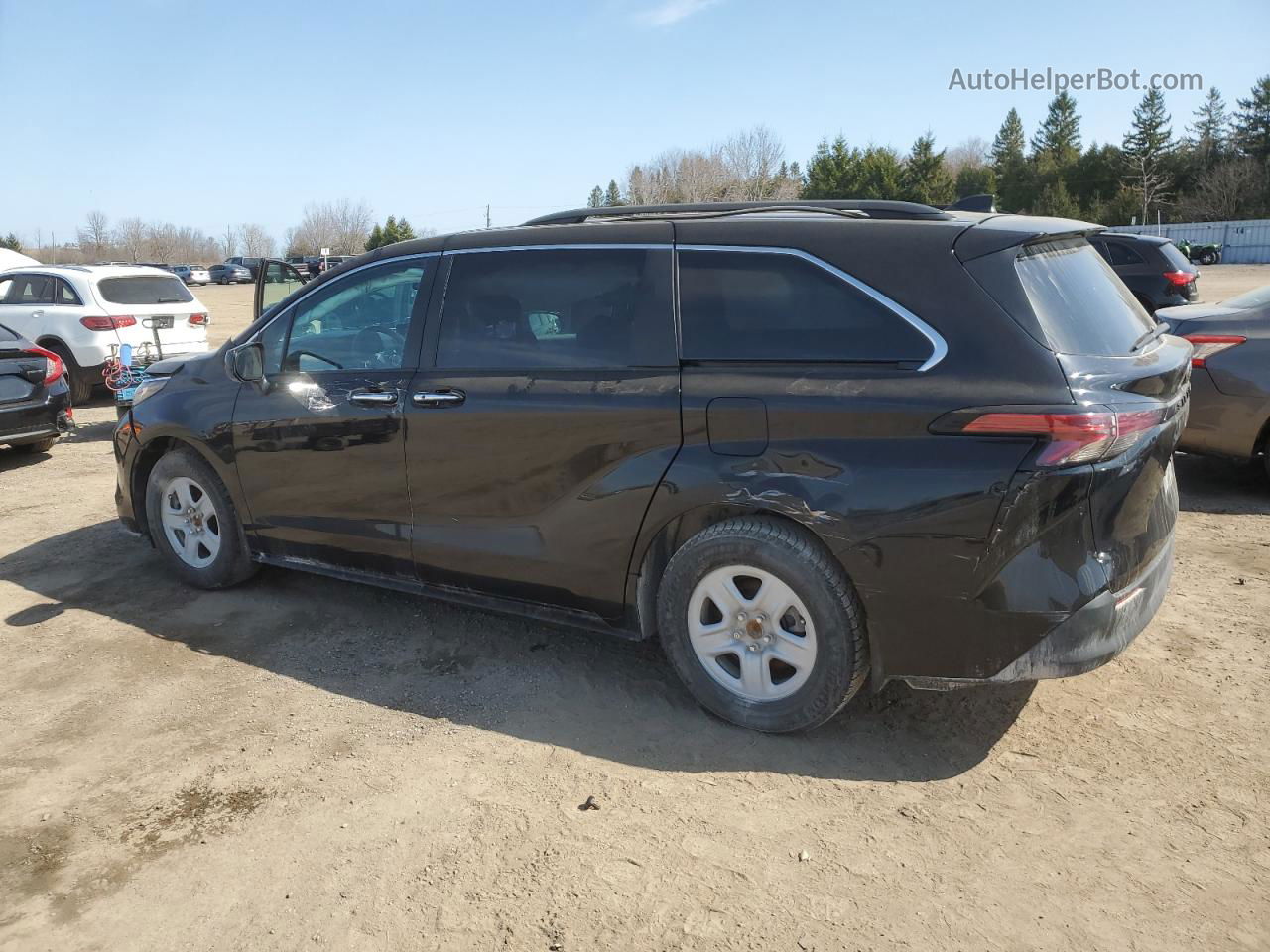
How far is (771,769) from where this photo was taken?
3.43m

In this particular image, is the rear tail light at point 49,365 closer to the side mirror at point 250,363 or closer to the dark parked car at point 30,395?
the dark parked car at point 30,395

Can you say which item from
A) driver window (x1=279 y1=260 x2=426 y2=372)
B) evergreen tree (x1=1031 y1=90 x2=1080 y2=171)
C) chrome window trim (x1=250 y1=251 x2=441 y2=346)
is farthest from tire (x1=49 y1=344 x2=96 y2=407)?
evergreen tree (x1=1031 y1=90 x2=1080 y2=171)

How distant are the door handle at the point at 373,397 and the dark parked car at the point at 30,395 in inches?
225

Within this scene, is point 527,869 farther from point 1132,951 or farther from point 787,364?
point 787,364

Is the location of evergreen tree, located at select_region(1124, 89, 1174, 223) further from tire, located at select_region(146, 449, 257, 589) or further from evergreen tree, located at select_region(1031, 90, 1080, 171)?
tire, located at select_region(146, 449, 257, 589)

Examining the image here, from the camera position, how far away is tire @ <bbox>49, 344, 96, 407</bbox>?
11898 millimetres

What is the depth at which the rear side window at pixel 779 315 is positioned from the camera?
11.0ft

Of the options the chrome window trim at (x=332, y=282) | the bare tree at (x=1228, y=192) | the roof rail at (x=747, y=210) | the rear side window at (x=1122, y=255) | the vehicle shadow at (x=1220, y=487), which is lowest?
the vehicle shadow at (x=1220, y=487)

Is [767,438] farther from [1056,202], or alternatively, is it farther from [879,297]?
[1056,202]

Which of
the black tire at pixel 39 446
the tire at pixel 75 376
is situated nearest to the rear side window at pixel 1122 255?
the black tire at pixel 39 446

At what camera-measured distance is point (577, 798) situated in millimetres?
3297

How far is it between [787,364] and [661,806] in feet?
5.19

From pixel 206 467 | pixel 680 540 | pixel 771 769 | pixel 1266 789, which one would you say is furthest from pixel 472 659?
pixel 1266 789

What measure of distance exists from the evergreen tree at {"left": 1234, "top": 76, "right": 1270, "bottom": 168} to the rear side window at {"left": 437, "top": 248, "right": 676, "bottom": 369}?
86.0 meters
